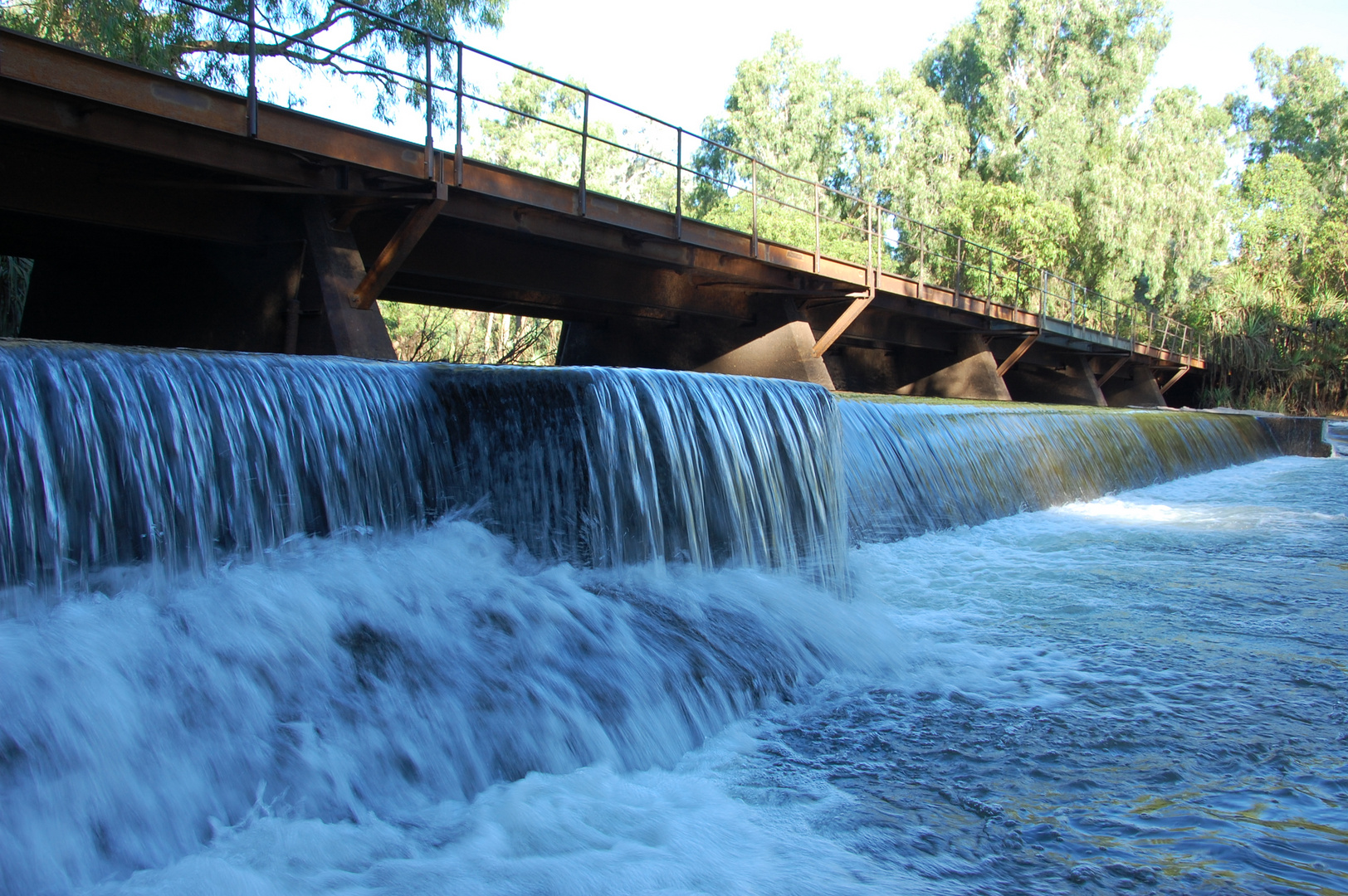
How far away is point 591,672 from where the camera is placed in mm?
3496

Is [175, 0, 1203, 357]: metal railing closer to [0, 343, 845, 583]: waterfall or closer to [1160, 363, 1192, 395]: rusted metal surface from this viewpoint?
[1160, 363, 1192, 395]: rusted metal surface

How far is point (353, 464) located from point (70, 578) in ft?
3.95

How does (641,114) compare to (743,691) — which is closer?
(743,691)

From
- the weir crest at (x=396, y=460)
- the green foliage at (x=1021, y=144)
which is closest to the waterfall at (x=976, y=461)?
the weir crest at (x=396, y=460)

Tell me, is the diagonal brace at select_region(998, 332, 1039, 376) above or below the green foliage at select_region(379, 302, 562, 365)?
below

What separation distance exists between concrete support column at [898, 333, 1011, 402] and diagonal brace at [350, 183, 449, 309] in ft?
43.4

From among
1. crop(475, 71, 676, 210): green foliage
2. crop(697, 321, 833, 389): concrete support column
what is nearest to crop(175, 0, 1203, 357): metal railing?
crop(475, 71, 676, 210): green foliage

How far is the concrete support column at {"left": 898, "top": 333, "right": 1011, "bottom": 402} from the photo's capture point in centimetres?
1922

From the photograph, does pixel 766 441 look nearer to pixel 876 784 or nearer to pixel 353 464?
pixel 353 464

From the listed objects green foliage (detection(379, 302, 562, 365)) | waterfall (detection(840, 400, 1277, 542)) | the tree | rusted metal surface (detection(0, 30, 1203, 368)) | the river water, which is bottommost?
the river water

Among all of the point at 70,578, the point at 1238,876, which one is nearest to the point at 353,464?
the point at 70,578

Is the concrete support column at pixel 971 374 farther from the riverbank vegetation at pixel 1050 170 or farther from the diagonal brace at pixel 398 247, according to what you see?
the diagonal brace at pixel 398 247

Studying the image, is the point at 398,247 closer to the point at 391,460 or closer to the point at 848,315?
the point at 391,460

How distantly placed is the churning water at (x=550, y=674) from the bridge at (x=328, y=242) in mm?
3694
